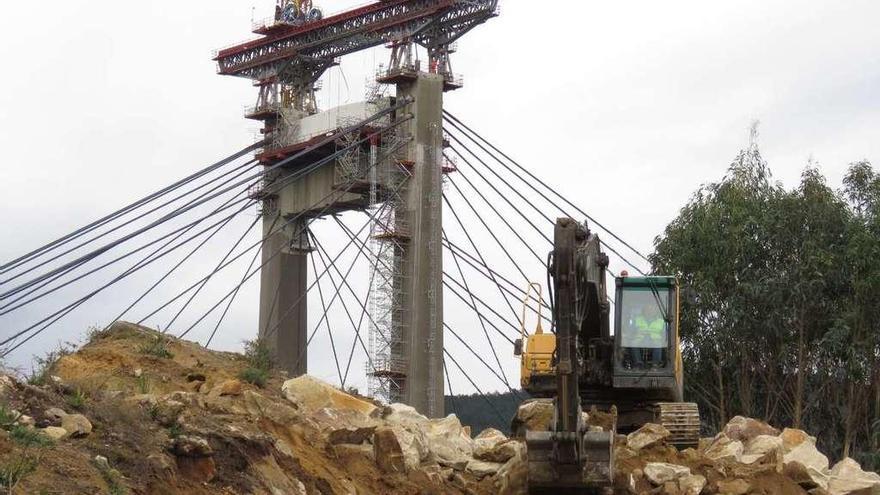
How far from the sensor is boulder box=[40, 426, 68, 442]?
62.5 feet

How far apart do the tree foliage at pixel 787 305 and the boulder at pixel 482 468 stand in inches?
1153

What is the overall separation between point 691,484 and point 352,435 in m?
5.54

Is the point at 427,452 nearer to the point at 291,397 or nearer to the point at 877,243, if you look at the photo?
the point at 291,397

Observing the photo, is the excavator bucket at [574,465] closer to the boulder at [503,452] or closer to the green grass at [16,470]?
the boulder at [503,452]

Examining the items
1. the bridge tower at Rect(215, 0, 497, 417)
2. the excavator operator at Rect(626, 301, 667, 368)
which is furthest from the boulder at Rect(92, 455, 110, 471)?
the bridge tower at Rect(215, 0, 497, 417)

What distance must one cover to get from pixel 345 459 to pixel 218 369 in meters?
3.23

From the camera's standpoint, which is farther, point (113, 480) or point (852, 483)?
point (852, 483)

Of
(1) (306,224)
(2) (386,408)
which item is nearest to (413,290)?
(1) (306,224)

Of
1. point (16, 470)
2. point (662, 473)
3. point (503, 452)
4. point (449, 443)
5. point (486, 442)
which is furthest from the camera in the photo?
point (486, 442)

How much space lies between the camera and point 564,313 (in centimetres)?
2373

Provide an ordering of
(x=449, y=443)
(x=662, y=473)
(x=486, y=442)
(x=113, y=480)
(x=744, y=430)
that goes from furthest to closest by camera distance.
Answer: (x=744, y=430)
(x=486, y=442)
(x=449, y=443)
(x=662, y=473)
(x=113, y=480)

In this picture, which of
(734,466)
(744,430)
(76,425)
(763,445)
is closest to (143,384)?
(76,425)

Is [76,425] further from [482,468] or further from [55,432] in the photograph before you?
[482,468]

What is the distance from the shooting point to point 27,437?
18.5 metres
